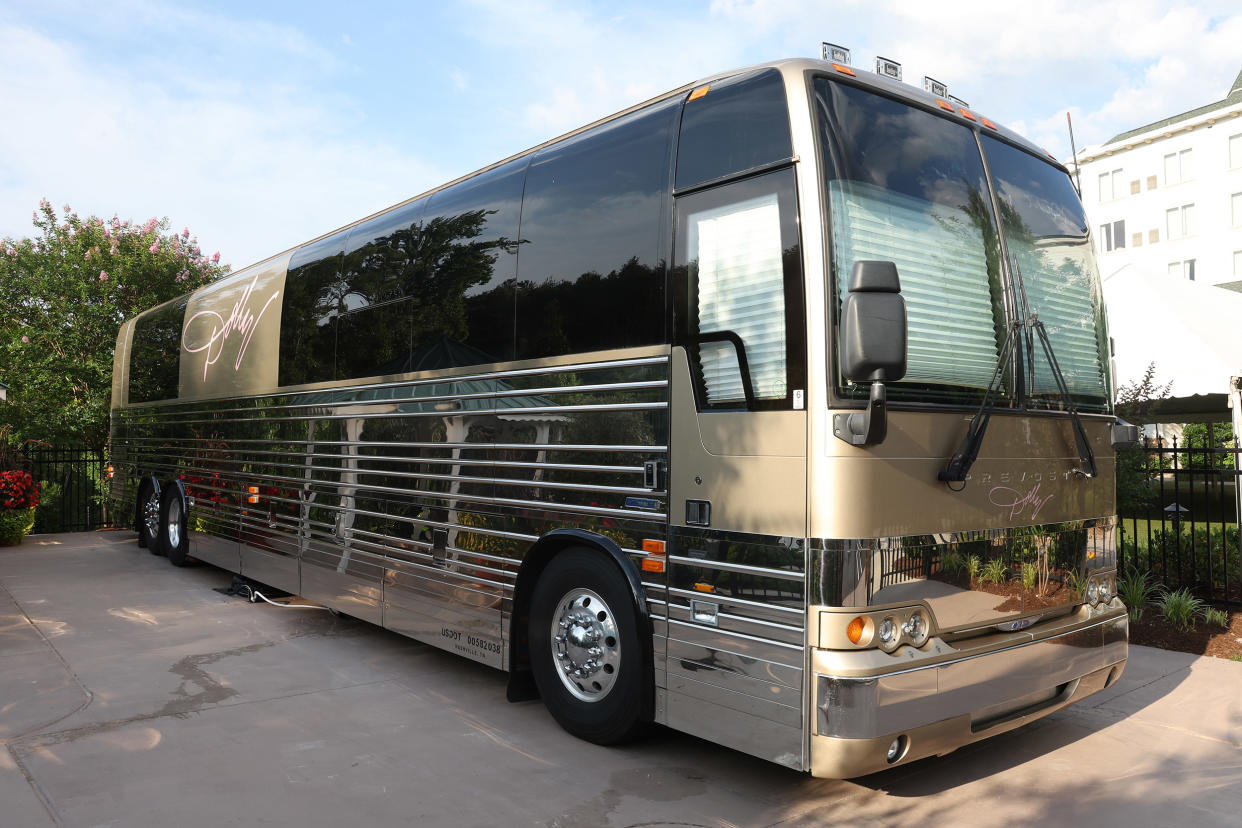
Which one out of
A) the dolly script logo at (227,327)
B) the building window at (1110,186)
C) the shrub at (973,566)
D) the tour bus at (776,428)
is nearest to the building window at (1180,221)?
the building window at (1110,186)

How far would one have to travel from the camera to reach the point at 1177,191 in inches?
1571

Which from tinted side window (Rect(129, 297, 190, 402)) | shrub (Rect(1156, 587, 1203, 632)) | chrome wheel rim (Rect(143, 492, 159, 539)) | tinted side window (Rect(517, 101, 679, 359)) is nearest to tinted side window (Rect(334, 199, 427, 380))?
tinted side window (Rect(517, 101, 679, 359))

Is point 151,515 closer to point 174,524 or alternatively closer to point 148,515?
point 148,515

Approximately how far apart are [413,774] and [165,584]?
6.99 metres

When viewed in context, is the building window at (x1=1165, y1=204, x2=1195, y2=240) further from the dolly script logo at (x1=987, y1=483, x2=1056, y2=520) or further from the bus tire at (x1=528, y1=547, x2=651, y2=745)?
the bus tire at (x1=528, y1=547, x2=651, y2=745)

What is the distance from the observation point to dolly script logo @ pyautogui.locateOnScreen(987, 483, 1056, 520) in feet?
13.6

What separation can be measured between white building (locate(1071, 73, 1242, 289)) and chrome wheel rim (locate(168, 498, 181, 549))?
37.6 m

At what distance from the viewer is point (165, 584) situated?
→ 10234 millimetres

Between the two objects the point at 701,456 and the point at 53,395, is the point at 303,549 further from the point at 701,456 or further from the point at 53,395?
the point at 53,395

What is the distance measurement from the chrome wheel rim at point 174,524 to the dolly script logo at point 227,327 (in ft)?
6.53

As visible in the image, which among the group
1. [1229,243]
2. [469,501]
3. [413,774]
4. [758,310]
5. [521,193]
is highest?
[1229,243]

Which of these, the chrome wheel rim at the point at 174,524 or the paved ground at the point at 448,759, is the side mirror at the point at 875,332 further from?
the chrome wheel rim at the point at 174,524

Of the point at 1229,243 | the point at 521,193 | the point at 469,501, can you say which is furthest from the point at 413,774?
the point at 1229,243

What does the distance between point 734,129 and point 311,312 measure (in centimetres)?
495
